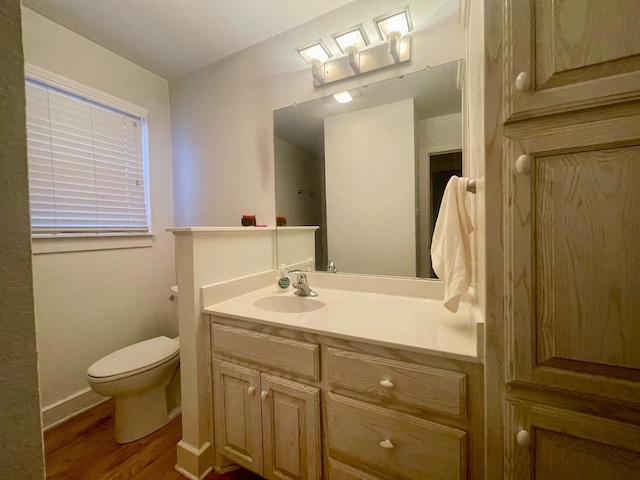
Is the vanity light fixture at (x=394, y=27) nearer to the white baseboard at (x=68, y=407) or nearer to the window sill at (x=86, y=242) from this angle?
the window sill at (x=86, y=242)

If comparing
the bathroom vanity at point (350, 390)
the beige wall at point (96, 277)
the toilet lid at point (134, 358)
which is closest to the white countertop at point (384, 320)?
the bathroom vanity at point (350, 390)

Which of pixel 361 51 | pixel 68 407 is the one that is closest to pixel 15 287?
pixel 361 51

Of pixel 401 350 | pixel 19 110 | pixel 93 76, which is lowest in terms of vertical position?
pixel 401 350

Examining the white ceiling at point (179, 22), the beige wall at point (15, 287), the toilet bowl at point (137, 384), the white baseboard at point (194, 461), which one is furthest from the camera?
the white ceiling at point (179, 22)

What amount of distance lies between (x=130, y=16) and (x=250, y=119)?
2.79 ft

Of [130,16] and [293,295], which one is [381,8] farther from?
[293,295]

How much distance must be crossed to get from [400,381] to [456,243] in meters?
0.51

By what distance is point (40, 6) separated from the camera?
1.42 m

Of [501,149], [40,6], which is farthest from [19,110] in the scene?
[40,6]

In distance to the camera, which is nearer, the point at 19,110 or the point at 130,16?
the point at 19,110

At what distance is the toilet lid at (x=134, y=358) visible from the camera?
134 cm

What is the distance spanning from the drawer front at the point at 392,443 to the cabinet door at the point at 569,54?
91 centimetres

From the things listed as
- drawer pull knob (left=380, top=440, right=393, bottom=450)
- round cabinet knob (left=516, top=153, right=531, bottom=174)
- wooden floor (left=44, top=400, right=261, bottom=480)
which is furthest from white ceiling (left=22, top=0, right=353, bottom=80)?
wooden floor (left=44, top=400, right=261, bottom=480)

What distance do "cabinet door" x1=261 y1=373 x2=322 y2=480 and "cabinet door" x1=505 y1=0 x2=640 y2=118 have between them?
1.10 m
